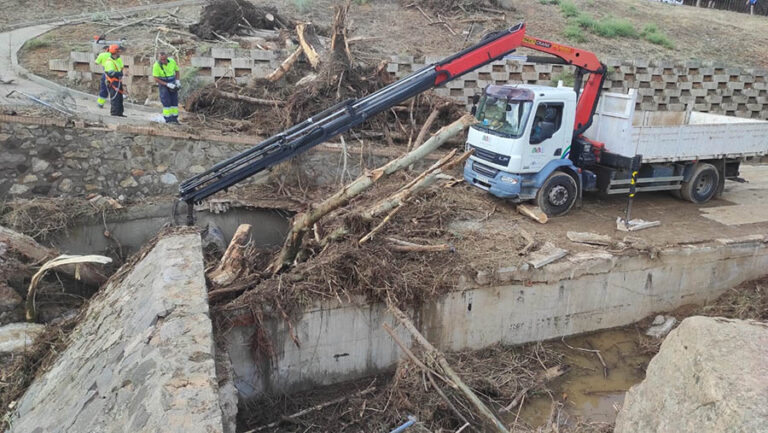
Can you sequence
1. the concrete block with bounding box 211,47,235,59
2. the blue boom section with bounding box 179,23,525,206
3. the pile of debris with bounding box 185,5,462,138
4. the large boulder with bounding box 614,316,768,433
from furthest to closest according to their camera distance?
the concrete block with bounding box 211,47,235,59
the pile of debris with bounding box 185,5,462,138
the blue boom section with bounding box 179,23,525,206
the large boulder with bounding box 614,316,768,433

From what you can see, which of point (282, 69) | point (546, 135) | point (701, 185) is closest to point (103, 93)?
point (282, 69)

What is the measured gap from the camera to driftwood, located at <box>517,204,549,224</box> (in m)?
9.95

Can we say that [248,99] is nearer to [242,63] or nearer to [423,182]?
[242,63]

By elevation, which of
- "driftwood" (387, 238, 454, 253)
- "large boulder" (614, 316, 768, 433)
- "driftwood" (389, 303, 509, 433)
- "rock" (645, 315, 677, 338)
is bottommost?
"rock" (645, 315, 677, 338)

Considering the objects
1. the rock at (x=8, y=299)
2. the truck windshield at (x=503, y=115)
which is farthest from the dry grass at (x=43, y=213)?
the truck windshield at (x=503, y=115)

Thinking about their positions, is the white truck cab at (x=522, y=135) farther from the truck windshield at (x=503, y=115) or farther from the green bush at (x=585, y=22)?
the green bush at (x=585, y=22)

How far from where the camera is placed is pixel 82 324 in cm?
679

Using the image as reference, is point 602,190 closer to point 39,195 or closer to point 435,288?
point 435,288

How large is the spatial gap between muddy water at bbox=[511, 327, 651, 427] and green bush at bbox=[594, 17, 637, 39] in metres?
14.7

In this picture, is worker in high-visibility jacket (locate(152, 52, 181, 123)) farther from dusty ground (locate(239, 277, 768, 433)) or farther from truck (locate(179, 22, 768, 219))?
dusty ground (locate(239, 277, 768, 433))

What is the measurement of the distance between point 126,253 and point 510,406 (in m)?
7.11

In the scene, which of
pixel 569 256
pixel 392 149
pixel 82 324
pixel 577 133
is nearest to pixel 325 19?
pixel 392 149

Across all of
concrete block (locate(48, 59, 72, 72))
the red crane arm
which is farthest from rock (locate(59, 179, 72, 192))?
the red crane arm

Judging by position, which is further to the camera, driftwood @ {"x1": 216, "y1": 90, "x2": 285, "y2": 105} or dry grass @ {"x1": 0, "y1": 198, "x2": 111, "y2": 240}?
driftwood @ {"x1": 216, "y1": 90, "x2": 285, "y2": 105}
